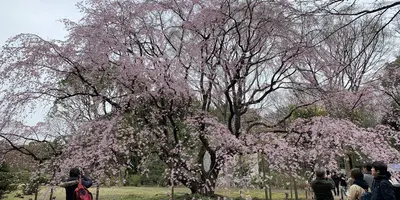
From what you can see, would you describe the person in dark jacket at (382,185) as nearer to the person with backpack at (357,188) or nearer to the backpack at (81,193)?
the person with backpack at (357,188)

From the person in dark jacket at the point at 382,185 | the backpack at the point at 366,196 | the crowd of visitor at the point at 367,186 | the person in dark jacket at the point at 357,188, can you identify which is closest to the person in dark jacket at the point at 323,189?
the crowd of visitor at the point at 367,186

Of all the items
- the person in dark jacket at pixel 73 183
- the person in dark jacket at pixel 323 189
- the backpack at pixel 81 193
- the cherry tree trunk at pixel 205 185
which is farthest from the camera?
the cherry tree trunk at pixel 205 185

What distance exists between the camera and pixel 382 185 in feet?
13.0

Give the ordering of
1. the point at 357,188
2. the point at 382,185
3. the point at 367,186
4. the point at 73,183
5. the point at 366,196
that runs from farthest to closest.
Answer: the point at 367,186 < the point at 357,188 < the point at 366,196 < the point at 73,183 < the point at 382,185

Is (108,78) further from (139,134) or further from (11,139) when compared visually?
(11,139)

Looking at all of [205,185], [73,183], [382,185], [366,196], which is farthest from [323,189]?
[205,185]

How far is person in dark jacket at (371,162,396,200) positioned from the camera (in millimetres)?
3920

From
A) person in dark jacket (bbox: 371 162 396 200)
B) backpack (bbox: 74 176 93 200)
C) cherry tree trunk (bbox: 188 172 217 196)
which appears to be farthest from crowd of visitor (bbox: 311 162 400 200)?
cherry tree trunk (bbox: 188 172 217 196)

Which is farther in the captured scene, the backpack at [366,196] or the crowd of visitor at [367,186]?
the backpack at [366,196]

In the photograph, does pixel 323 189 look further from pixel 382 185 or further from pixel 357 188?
pixel 382 185

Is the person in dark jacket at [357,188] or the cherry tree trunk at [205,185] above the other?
the person in dark jacket at [357,188]

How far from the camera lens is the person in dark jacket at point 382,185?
392 centimetres

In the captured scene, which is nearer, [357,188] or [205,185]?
[357,188]

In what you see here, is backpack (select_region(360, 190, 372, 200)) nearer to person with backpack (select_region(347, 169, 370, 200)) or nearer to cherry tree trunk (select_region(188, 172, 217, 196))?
person with backpack (select_region(347, 169, 370, 200))
